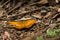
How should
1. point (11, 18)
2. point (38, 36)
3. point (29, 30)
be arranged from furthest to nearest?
1. point (11, 18)
2. point (29, 30)
3. point (38, 36)

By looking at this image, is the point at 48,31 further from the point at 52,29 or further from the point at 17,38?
the point at 17,38

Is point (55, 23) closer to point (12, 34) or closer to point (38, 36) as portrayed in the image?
point (38, 36)

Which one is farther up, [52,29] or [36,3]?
[36,3]

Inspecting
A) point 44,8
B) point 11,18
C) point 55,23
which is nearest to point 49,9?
point 44,8

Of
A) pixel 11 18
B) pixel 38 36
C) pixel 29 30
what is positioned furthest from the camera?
pixel 11 18

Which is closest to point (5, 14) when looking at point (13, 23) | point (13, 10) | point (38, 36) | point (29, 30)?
point (13, 10)

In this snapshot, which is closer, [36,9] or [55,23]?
[55,23]

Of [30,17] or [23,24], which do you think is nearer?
[23,24]
